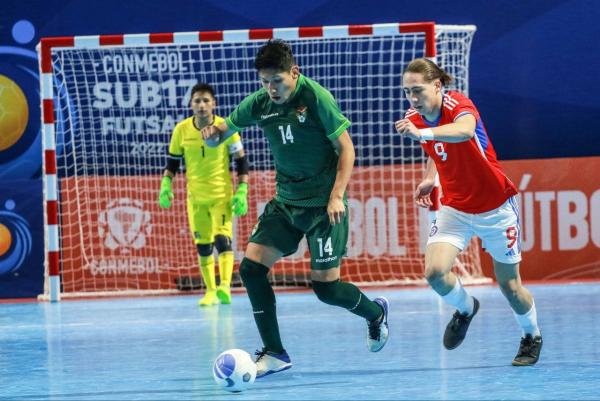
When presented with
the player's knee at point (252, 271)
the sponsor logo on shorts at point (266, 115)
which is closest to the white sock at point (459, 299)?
the player's knee at point (252, 271)

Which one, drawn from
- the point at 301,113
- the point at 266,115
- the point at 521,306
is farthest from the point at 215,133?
the point at 521,306

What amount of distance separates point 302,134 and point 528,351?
1.92 meters

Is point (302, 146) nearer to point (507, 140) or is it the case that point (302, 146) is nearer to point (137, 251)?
point (137, 251)

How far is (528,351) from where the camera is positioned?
6.42 meters

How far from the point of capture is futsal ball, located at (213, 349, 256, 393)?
18.4ft

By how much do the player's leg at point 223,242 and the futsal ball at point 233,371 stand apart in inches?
212

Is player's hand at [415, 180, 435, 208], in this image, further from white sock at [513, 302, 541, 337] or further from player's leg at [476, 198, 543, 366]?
white sock at [513, 302, 541, 337]

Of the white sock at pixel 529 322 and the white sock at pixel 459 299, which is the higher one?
the white sock at pixel 459 299

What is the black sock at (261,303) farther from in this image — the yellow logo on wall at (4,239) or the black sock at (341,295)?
the yellow logo on wall at (4,239)

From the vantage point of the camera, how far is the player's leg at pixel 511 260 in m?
6.38

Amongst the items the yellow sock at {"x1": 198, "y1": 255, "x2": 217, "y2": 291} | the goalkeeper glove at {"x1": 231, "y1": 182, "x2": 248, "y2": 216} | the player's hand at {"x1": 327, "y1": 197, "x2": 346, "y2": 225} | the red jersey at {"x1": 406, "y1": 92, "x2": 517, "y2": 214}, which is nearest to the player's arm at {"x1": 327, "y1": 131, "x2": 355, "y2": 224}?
the player's hand at {"x1": 327, "y1": 197, "x2": 346, "y2": 225}

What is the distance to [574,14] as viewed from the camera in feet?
46.8

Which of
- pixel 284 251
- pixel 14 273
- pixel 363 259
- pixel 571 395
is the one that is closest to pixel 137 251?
pixel 14 273

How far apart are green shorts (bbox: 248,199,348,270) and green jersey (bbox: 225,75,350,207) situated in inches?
2.5
